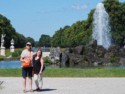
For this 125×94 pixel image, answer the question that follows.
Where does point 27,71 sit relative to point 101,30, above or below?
below

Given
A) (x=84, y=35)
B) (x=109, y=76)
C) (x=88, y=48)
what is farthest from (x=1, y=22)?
(x=109, y=76)

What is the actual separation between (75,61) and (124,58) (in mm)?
5621

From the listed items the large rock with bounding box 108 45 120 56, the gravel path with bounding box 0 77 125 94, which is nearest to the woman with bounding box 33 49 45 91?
the gravel path with bounding box 0 77 125 94

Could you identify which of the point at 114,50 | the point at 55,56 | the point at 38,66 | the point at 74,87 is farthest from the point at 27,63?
the point at 114,50

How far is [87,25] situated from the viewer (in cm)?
10169

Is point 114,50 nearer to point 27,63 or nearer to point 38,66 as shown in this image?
point 38,66

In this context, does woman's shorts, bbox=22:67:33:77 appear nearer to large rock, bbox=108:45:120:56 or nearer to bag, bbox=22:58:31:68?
bag, bbox=22:58:31:68

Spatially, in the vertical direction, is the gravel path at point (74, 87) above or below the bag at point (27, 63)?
below

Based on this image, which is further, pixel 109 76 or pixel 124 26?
pixel 124 26

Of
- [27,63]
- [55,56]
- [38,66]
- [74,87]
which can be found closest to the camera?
[27,63]

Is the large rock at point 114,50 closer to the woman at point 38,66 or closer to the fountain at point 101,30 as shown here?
the fountain at point 101,30

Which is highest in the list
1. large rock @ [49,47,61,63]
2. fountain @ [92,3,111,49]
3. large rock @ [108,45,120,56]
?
fountain @ [92,3,111,49]

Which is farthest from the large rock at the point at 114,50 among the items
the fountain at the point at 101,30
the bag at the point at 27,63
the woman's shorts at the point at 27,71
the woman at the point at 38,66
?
the bag at the point at 27,63

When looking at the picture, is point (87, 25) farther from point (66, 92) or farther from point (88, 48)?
point (66, 92)
